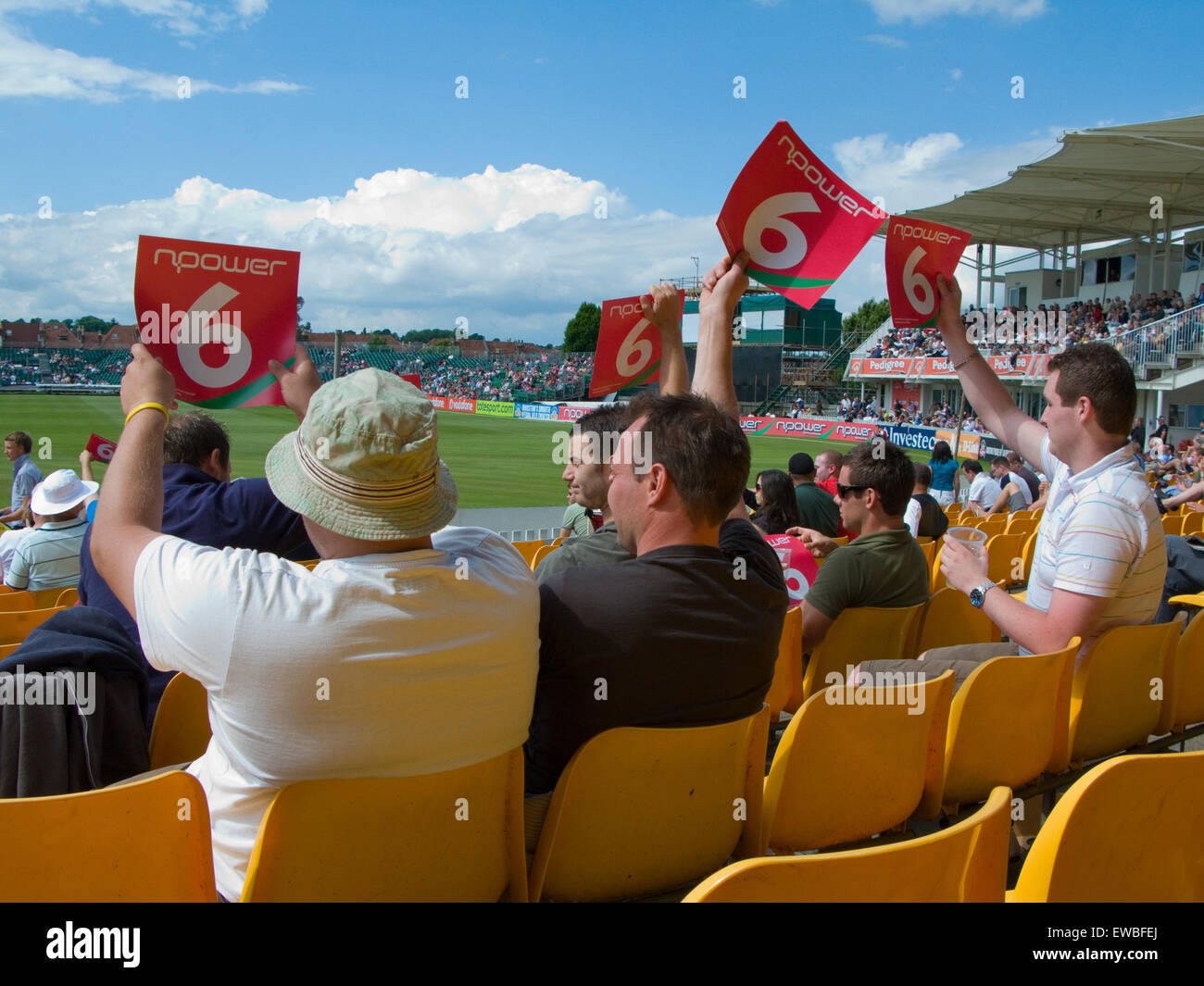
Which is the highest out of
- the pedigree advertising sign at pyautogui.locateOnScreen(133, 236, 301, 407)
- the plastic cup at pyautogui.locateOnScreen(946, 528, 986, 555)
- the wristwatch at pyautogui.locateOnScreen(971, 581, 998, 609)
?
the pedigree advertising sign at pyautogui.locateOnScreen(133, 236, 301, 407)

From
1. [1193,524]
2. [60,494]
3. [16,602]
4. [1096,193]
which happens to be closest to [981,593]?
[16,602]

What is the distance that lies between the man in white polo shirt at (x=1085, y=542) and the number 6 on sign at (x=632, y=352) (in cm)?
232

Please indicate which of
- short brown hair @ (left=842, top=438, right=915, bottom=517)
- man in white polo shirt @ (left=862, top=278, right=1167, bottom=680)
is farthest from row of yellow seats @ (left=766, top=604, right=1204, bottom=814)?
short brown hair @ (left=842, top=438, right=915, bottom=517)

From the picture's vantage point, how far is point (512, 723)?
163 cm

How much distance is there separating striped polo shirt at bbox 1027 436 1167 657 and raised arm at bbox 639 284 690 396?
4.46 feet

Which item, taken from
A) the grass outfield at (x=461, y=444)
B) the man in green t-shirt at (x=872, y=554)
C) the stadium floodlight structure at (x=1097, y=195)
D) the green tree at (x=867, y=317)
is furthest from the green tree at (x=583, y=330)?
the man in green t-shirt at (x=872, y=554)

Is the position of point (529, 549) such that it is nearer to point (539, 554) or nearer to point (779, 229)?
point (539, 554)

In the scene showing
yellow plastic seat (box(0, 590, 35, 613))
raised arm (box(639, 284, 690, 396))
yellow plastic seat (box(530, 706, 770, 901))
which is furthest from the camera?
yellow plastic seat (box(0, 590, 35, 613))

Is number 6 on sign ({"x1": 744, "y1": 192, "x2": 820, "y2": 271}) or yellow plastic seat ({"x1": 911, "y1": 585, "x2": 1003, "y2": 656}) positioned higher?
number 6 on sign ({"x1": 744, "y1": 192, "x2": 820, "y2": 271})

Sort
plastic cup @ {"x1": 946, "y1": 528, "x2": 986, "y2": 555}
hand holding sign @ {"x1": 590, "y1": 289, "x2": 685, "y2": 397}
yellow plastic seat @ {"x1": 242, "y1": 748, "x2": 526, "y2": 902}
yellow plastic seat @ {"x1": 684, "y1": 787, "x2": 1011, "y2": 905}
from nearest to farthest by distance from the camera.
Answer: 1. yellow plastic seat @ {"x1": 684, "y1": 787, "x2": 1011, "y2": 905}
2. yellow plastic seat @ {"x1": 242, "y1": 748, "x2": 526, "y2": 902}
3. plastic cup @ {"x1": 946, "y1": 528, "x2": 986, "y2": 555}
4. hand holding sign @ {"x1": 590, "y1": 289, "x2": 685, "y2": 397}

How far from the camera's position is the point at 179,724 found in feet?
6.79

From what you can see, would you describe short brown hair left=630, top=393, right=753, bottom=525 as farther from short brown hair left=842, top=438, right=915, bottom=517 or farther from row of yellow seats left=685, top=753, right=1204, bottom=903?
short brown hair left=842, top=438, right=915, bottom=517

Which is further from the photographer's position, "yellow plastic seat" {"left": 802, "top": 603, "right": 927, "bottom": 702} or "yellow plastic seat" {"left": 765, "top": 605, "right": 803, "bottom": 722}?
"yellow plastic seat" {"left": 802, "top": 603, "right": 927, "bottom": 702}

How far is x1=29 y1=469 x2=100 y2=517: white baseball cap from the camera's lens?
507cm
